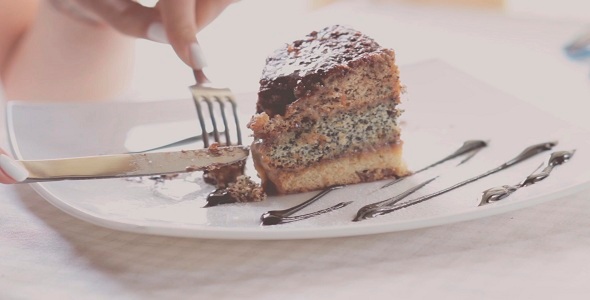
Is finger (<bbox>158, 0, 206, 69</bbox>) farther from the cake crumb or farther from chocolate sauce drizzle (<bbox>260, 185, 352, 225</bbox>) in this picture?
chocolate sauce drizzle (<bbox>260, 185, 352, 225</bbox>)

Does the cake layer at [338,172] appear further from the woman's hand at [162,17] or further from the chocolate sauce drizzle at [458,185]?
the woman's hand at [162,17]

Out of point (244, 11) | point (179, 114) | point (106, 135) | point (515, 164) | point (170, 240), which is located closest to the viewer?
point (170, 240)

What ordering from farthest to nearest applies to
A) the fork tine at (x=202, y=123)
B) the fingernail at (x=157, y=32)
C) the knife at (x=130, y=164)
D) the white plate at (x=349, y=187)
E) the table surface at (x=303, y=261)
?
the fingernail at (x=157, y=32)
the fork tine at (x=202, y=123)
the knife at (x=130, y=164)
the white plate at (x=349, y=187)
the table surface at (x=303, y=261)

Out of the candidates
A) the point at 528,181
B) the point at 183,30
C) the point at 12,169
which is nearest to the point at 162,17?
the point at 183,30

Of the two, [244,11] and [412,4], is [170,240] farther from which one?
[244,11]

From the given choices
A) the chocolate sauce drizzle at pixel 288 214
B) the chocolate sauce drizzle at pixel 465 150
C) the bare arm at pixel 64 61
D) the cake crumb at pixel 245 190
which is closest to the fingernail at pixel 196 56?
the cake crumb at pixel 245 190

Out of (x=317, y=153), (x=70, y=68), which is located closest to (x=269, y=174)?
(x=317, y=153)
